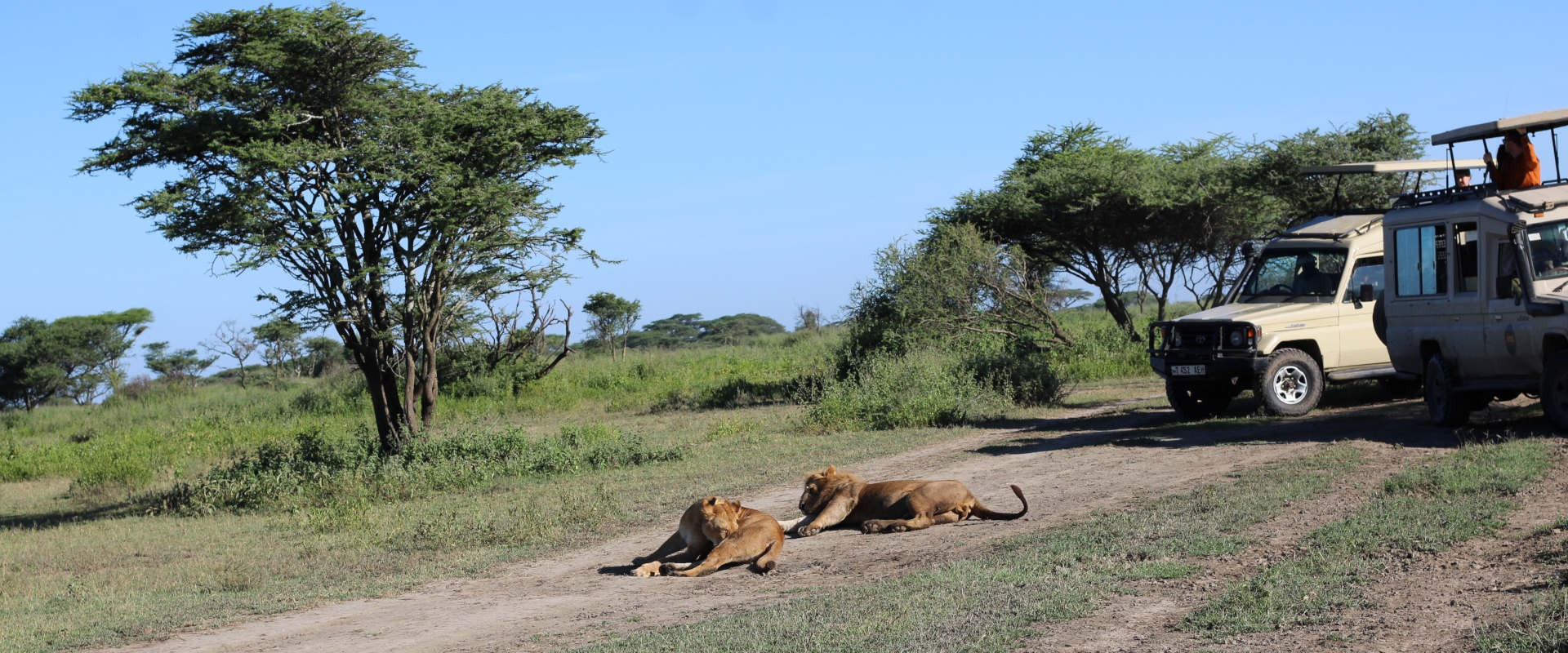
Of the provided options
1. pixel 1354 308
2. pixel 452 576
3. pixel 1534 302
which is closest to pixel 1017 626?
pixel 452 576

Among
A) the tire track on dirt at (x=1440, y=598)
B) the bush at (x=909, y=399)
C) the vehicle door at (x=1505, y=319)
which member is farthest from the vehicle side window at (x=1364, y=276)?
the tire track on dirt at (x=1440, y=598)

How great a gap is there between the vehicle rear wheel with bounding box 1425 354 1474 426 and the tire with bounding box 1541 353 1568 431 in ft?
3.46

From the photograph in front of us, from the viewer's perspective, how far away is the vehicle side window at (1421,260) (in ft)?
35.8

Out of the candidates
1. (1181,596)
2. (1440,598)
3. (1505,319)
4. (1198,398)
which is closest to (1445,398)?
(1505,319)

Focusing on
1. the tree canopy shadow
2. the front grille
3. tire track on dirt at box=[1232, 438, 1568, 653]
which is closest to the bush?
the front grille

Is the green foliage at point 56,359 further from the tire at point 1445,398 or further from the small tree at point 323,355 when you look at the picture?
the tire at point 1445,398

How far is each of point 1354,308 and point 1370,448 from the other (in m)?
3.75

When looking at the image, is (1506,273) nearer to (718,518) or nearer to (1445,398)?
(1445,398)

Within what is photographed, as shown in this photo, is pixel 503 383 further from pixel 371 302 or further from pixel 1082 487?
pixel 1082 487

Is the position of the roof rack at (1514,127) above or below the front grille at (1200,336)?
above

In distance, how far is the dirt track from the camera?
17.6 ft

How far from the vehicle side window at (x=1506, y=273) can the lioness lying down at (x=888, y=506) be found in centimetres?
480

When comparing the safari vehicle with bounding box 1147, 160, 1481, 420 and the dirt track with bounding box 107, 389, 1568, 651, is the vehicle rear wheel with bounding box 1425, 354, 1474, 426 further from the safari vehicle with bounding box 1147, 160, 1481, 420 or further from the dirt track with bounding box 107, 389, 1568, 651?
the safari vehicle with bounding box 1147, 160, 1481, 420

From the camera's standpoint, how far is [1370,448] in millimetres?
10172
